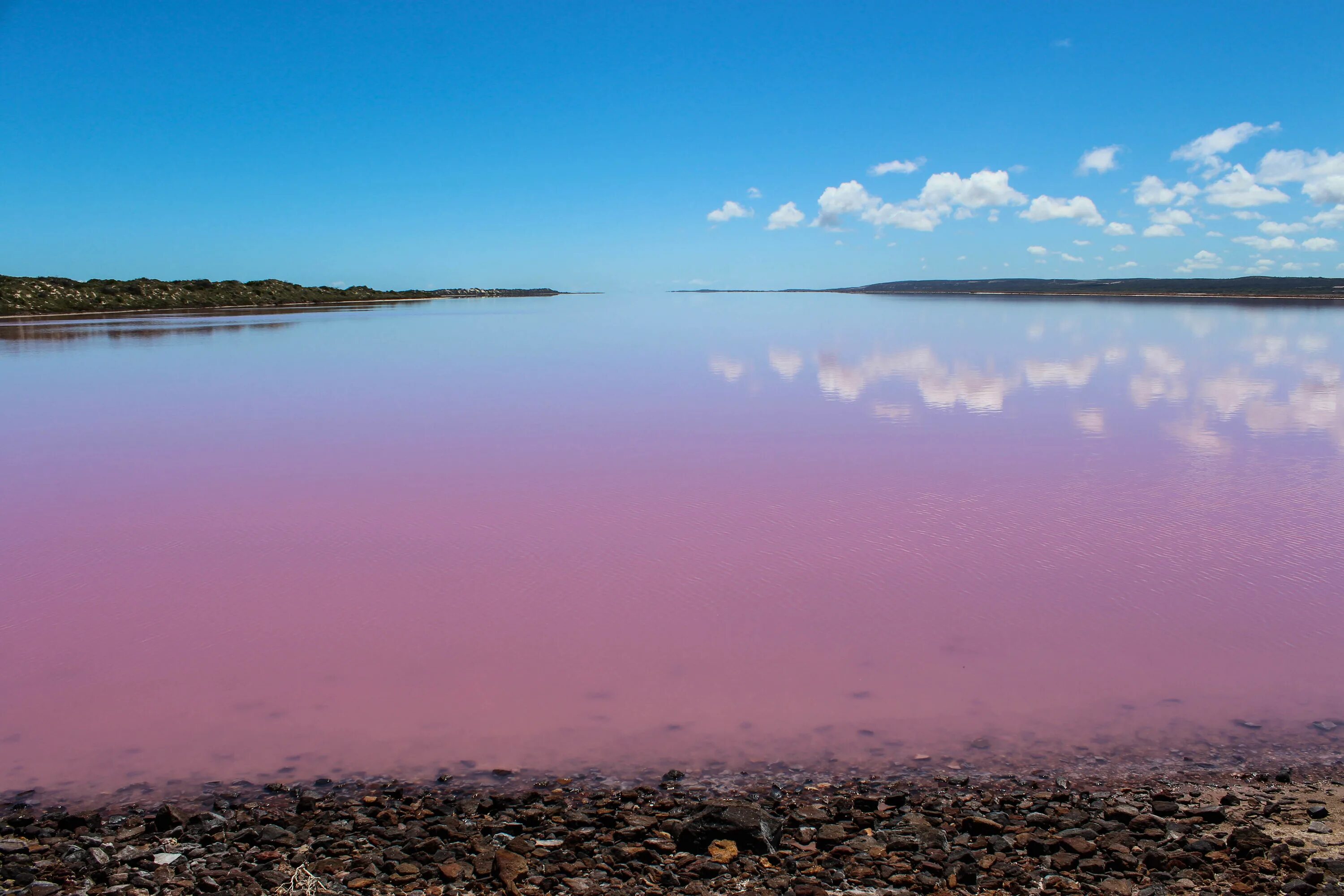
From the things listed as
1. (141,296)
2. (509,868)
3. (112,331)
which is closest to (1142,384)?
(509,868)

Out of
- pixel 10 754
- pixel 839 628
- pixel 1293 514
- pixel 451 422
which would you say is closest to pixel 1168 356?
pixel 1293 514

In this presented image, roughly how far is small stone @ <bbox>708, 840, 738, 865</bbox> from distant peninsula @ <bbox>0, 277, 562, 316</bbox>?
189 ft

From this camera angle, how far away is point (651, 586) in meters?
5.70

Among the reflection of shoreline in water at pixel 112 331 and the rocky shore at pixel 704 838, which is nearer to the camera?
the rocky shore at pixel 704 838

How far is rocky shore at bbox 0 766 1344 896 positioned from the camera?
290 cm

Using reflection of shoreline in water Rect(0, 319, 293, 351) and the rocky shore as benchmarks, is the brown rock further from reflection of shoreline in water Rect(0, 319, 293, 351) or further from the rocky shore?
reflection of shoreline in water Rect(0, 319, 293, 351)

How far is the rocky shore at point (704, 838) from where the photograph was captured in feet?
9.51

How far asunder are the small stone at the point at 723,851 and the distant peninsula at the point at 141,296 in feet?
189

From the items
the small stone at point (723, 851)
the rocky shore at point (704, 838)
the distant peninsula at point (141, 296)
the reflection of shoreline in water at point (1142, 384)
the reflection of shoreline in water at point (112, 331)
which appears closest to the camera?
the rocky shore at point (704, 838)

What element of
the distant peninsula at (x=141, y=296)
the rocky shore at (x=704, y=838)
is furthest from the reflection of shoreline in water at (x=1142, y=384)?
the distant peninsula at (x=141, y=296)

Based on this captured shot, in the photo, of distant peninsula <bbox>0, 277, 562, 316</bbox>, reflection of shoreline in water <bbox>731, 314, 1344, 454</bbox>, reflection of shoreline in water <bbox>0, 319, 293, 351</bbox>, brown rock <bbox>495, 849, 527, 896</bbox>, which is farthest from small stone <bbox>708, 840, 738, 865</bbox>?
distant peninsula <bbox>0, 277, 562, 316</bbox>

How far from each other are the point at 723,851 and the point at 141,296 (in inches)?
2731

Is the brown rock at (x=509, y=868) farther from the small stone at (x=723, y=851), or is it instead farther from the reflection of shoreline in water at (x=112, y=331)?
the reflection of shoreline in water at (x=112, y=331)

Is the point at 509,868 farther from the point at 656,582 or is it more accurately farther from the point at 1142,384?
the point at 1142,384
